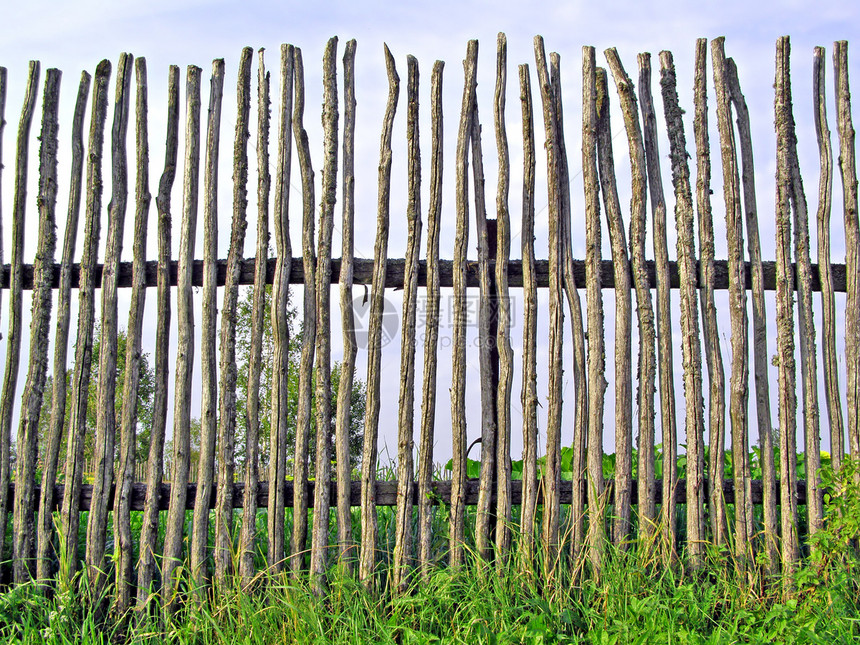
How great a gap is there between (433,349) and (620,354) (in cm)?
90

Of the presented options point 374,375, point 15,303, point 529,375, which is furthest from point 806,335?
point 15,303

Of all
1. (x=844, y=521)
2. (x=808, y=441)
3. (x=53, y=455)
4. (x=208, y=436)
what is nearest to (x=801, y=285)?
(x=808, y=441)

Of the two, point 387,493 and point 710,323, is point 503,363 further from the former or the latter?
point 710,323

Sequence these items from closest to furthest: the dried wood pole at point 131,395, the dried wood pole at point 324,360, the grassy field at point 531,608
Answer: the grassy field at point 531,608 < the dried wood pole at point 324,360 < the dried wood pole at point 131,395

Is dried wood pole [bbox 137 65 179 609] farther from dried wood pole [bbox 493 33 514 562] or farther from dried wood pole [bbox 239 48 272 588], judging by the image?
dried wood pole [bbox 493 33 514 562]

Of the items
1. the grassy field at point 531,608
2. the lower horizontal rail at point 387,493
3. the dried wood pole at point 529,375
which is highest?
the dried wood pole at point 529,375

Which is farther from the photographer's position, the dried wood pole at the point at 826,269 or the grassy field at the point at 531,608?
the dried wood pole at the point at 826,269

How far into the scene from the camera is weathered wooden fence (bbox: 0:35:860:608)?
3383mm

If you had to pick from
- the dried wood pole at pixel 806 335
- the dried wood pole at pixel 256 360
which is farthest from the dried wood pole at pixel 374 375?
the dried wood pole at pixel 806 335

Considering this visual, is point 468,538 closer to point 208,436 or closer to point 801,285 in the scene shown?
point 208,436

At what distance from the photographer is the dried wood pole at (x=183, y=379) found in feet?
11.2

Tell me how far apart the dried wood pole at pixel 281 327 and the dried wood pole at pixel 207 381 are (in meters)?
0.30

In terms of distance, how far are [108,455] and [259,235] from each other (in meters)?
1.32

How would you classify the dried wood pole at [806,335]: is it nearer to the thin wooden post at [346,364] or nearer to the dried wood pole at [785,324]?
the dried wood pole at [785,324]
